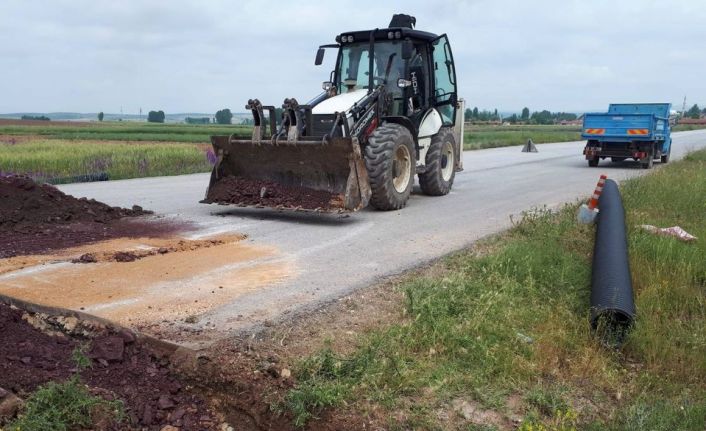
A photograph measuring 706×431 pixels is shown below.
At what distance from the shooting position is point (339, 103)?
32.4 ft

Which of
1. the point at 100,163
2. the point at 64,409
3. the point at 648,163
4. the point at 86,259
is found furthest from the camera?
the point at 648,163

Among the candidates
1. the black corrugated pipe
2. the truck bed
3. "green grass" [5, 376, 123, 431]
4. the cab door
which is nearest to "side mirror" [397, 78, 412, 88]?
the cab door

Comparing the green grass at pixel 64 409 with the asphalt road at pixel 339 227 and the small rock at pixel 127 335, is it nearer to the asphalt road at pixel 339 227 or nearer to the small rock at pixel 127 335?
the small rock at pixel 127 335

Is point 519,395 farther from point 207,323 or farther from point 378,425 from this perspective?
point 207,323

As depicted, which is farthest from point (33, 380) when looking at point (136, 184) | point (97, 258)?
point (136, 184)

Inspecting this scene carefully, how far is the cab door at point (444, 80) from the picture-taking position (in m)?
11.2

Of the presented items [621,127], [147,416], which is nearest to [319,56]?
[147,416]

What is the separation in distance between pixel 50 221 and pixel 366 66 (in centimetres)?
559

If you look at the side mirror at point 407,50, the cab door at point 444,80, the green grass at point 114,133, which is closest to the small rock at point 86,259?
the side mirror at point 407,50

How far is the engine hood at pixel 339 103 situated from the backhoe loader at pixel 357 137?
18mm

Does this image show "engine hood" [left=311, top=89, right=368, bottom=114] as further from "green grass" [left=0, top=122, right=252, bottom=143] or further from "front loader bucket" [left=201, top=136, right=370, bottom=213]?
"green grass" [left=0, top=122, right=252, bottom=143]

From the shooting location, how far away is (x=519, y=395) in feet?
13.1

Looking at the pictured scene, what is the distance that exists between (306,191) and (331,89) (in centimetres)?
270

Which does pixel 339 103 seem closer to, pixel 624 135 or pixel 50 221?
pixel 50 221
